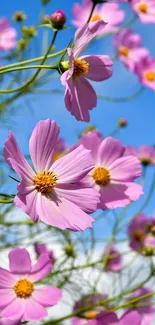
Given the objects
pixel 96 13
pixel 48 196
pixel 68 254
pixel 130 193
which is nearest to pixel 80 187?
pixel 48 196

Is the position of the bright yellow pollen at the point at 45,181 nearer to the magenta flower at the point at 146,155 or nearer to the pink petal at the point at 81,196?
the pink petal at the point at 81,196

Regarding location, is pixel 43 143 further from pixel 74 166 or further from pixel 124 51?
pixel 124 51

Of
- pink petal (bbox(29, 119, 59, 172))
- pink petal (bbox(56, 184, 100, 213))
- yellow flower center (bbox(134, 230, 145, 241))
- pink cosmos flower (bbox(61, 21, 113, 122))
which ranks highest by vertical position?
pink cosmos flower (bbox(61, 21, 113, 122))

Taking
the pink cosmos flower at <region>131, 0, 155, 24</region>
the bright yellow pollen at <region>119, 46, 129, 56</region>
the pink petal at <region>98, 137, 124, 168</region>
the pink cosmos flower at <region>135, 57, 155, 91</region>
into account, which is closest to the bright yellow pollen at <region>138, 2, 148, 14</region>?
the pink cosmos flower at <region>131, 0, 155, 24</region>

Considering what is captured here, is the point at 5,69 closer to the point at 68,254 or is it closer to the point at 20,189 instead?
the point at 20,189

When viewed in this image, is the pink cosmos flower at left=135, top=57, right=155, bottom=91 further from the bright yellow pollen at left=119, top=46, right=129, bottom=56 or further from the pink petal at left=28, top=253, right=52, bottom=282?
the pink petal at left=28, top=253, right=52, bottom=282
